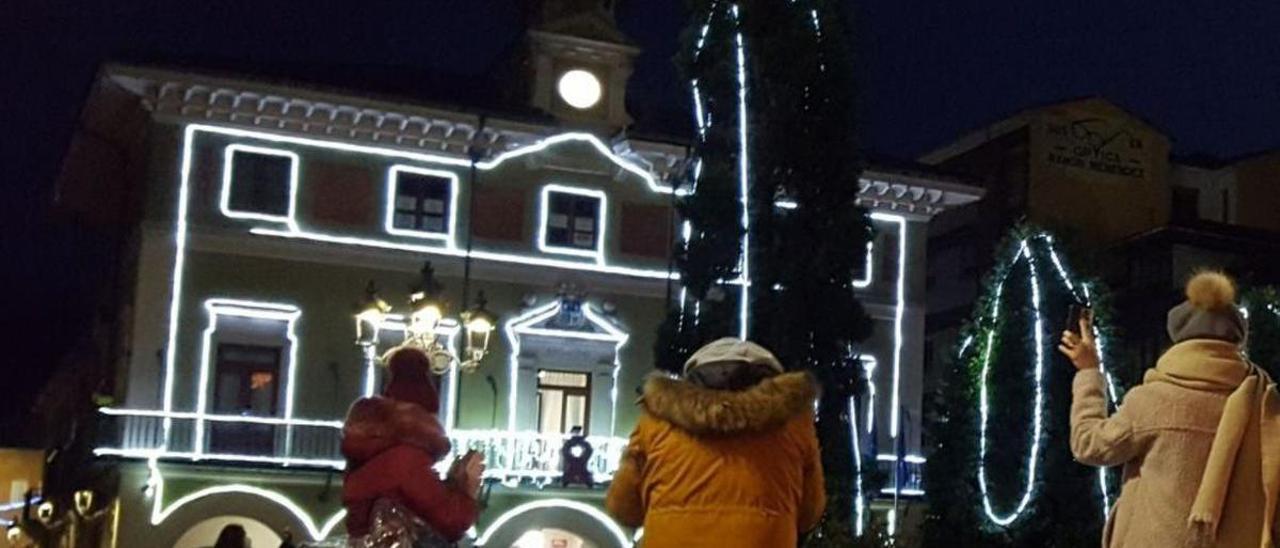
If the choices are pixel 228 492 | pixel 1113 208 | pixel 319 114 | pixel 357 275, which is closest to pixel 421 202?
pixel 357 275

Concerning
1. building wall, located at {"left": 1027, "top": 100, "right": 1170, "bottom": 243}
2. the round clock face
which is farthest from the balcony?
building wall, located at {"left": 1027, "top": 100, "right": 1170, "bottom": 243}

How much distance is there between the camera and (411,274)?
92.3 feet

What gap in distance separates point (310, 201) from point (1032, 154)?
1632 cm

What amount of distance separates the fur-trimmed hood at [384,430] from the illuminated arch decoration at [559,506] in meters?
22.2

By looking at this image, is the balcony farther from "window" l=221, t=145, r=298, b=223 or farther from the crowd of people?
the crowd of people

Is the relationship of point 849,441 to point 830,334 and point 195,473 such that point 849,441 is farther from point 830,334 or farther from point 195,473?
point 195,473

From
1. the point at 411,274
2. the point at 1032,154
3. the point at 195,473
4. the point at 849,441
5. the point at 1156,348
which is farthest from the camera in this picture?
the point at 1032,154

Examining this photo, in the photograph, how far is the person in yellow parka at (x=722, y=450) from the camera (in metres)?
4.99

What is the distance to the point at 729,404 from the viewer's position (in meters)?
4.95

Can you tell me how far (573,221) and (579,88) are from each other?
7.28 ft

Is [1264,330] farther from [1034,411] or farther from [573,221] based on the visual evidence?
[573,221]

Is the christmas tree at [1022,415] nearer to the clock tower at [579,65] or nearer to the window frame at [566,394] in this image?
the window frame at [566,394]

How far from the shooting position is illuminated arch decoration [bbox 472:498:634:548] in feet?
91.5

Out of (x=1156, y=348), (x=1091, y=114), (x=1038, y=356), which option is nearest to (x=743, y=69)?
(x=1038, y=356)
